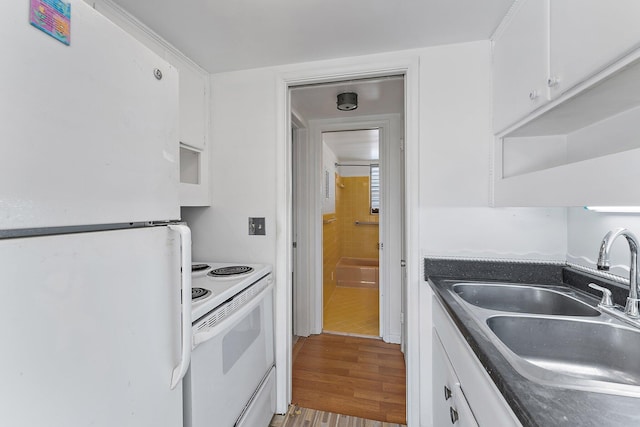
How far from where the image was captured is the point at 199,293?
1126 mm

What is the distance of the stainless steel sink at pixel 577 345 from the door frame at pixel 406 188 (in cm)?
55

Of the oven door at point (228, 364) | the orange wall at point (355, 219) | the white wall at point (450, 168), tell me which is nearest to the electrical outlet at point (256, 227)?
the white wall at point (450, 168)

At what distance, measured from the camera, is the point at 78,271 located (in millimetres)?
528

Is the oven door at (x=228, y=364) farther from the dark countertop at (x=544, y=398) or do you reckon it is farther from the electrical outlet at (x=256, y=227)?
Answer: the dark countertop at (x=544, y=398)

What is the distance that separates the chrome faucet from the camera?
87cm

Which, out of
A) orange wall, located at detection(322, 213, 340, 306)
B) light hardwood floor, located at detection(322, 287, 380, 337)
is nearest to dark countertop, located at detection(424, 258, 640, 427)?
light hardwood floor, located at detection(322, 287, 380, 337)

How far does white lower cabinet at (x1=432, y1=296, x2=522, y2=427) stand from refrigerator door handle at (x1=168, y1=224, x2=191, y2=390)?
83cm

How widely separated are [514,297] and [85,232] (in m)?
1.72

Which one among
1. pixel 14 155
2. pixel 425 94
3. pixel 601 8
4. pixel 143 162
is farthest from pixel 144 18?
pixel 601 8

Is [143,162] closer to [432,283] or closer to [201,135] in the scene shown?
[201,135]

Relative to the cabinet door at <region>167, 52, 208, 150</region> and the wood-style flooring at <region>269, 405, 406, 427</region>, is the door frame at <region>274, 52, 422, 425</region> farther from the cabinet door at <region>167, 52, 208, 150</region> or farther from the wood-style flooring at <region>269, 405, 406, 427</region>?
the cabinet door at <region>167, 52, 208, 150</region>

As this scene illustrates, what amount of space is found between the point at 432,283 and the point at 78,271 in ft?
4.65

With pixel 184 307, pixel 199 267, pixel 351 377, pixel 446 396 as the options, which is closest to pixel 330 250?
pixel 351 377

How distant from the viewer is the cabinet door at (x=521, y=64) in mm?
1000
